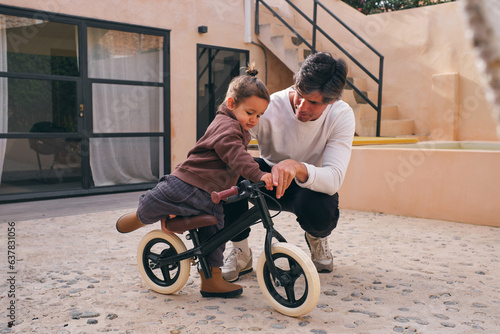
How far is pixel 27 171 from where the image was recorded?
16.4ft

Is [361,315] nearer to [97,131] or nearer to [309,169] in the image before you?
[309,169]

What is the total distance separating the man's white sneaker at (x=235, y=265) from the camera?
2.35 m

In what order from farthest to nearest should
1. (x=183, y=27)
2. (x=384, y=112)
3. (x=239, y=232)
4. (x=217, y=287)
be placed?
(x=384, y=112)
(x=183, y=27)
(x=217, y=287)
(x=239, y=232)

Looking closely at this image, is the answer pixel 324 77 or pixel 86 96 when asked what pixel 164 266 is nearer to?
pixel 324 77

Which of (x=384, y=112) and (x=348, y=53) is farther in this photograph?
(x=384, y=112)

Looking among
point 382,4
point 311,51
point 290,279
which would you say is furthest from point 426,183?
point 382,4

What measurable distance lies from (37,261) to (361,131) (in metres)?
4.57

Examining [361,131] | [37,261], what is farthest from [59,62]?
[361,131]

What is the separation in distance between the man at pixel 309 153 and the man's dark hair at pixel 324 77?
1 centimetres

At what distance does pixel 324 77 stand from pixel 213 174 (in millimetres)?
637

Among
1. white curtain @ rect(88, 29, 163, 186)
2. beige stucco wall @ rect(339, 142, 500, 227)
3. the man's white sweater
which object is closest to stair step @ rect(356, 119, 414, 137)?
beige stucco wall @ rect(339, 142, 500, 227)

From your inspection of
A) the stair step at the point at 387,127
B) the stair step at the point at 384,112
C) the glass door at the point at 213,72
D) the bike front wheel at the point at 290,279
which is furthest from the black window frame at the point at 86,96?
the bike front wheel at the point at 290,279

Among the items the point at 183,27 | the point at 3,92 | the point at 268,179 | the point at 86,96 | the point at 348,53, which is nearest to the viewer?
the point at 268,179

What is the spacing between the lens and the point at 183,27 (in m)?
6.07
